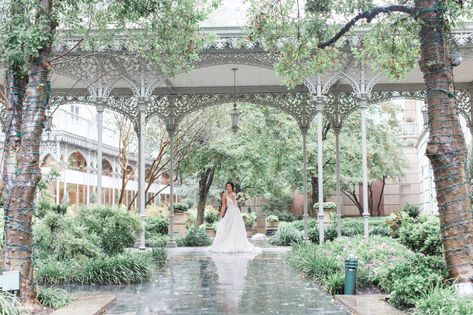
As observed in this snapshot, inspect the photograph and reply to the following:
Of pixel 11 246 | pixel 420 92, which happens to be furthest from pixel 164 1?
pixel 420 92

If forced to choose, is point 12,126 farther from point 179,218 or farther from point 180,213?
point 179,218

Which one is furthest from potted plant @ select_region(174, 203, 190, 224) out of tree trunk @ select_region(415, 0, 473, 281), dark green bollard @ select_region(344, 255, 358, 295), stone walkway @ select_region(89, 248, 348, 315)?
tree trunk @ select_region(415, 0, 473, 281)

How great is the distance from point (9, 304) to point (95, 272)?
12.2 feet

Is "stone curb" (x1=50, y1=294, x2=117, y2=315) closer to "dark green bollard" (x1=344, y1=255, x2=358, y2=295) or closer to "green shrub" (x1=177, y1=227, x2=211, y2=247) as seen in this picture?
"dark green bollard" (x1=344, y1=255, x2=358, y2=295)

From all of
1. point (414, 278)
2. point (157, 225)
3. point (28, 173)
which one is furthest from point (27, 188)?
point (157, 225)

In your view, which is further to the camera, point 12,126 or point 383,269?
point 383,269

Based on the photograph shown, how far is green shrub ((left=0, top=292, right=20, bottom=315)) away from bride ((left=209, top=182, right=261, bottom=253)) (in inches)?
412

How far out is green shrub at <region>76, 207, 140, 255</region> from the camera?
10.9 metres

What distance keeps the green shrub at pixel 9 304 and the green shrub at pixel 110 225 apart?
171 inches

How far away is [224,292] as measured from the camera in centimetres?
872

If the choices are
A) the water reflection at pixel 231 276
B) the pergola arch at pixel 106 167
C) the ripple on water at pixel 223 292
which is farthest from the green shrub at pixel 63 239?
the pergola arch at pixel 106 167

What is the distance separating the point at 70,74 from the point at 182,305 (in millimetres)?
8655

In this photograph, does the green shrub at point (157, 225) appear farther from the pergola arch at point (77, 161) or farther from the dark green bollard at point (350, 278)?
the dark green bollard at point (350, 278)

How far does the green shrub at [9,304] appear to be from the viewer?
5.91 meters
